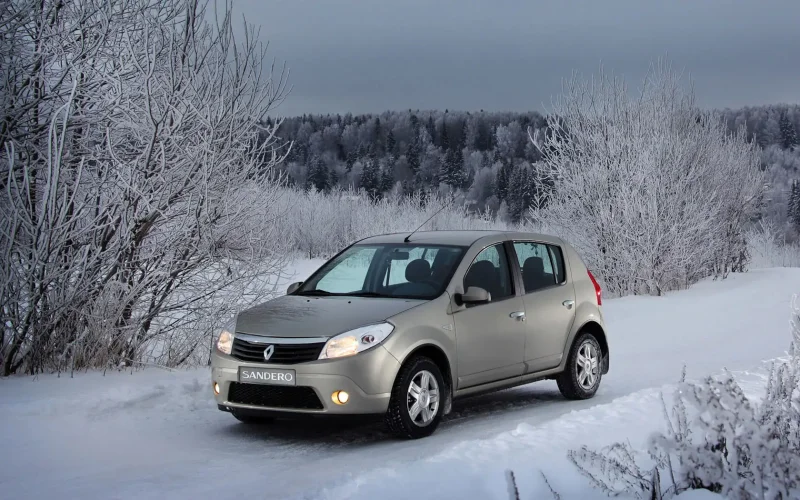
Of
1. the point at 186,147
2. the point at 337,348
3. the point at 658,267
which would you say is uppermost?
the point at 186,147

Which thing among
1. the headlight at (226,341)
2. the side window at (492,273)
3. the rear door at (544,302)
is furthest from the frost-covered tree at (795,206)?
the headlight at (226,341)

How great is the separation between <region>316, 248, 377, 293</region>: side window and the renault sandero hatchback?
0.01 meters

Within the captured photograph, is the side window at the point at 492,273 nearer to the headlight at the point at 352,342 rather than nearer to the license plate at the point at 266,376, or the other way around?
the headlight at the point at 352,342

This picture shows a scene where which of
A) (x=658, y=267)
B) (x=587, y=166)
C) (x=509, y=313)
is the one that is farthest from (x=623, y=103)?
(x=509, y=313)

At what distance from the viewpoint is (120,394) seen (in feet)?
27.4

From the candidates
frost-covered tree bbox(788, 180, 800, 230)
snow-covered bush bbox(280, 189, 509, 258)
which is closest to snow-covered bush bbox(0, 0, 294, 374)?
snow-covered bush bbox(280, 189, 509, 258)

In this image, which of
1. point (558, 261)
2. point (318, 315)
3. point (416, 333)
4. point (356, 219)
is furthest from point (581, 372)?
point (356, 219)

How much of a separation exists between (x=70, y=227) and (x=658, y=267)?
18527mm

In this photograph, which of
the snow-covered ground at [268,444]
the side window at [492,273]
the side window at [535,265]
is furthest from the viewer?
the side window at [535,265]

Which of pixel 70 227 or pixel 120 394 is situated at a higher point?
pixel 70 227

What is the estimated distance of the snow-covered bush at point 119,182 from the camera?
9.42m

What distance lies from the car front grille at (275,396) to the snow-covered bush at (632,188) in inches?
746

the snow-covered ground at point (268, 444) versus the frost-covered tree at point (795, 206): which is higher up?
A: the snow-covered ground at point (268, 444)

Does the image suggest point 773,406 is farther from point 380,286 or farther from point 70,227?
point 70,227
